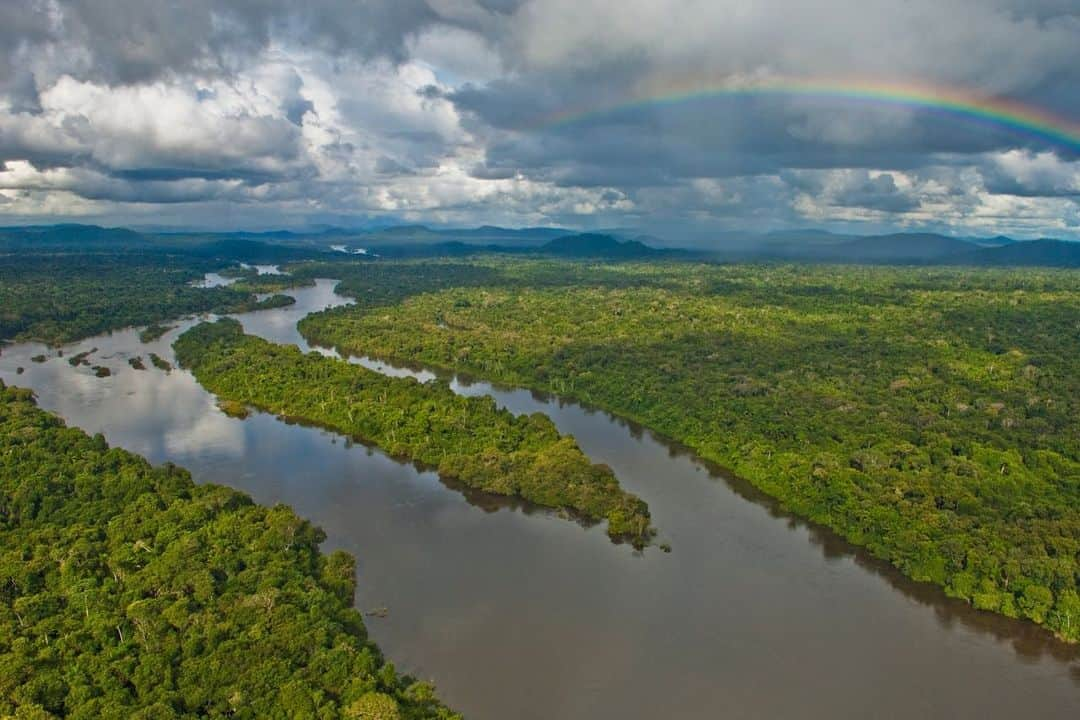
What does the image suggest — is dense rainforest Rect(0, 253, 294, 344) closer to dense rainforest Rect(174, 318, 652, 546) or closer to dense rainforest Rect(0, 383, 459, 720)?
dense rainforest Rect(174, 318, 652, 546)

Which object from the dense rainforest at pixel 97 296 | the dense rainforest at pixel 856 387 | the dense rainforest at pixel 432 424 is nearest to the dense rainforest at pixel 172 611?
the dense rainforest at pixel 432 424

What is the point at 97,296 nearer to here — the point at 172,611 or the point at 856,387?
the point at 172,611

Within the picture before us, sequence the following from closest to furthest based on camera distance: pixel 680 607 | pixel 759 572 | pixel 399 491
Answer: pixel 680 607, pixel 759 572, pixel 399 491

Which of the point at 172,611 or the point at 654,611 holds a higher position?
the point at 172,611

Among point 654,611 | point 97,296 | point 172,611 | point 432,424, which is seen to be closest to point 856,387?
point 432,424

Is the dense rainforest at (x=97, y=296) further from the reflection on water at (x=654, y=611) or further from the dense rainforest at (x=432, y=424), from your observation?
the reflection on water at (x=654, y=611)

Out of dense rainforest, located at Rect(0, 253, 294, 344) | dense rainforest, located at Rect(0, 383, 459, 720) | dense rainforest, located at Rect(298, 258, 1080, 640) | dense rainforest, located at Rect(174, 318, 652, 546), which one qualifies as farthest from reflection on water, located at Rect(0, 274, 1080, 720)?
dense rainforest, located at Rect(0, 253, 294, 344)

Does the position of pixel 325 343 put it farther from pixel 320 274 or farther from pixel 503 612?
pixel 320 274

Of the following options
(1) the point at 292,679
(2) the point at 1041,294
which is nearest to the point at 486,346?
(1) the point at 292,679
